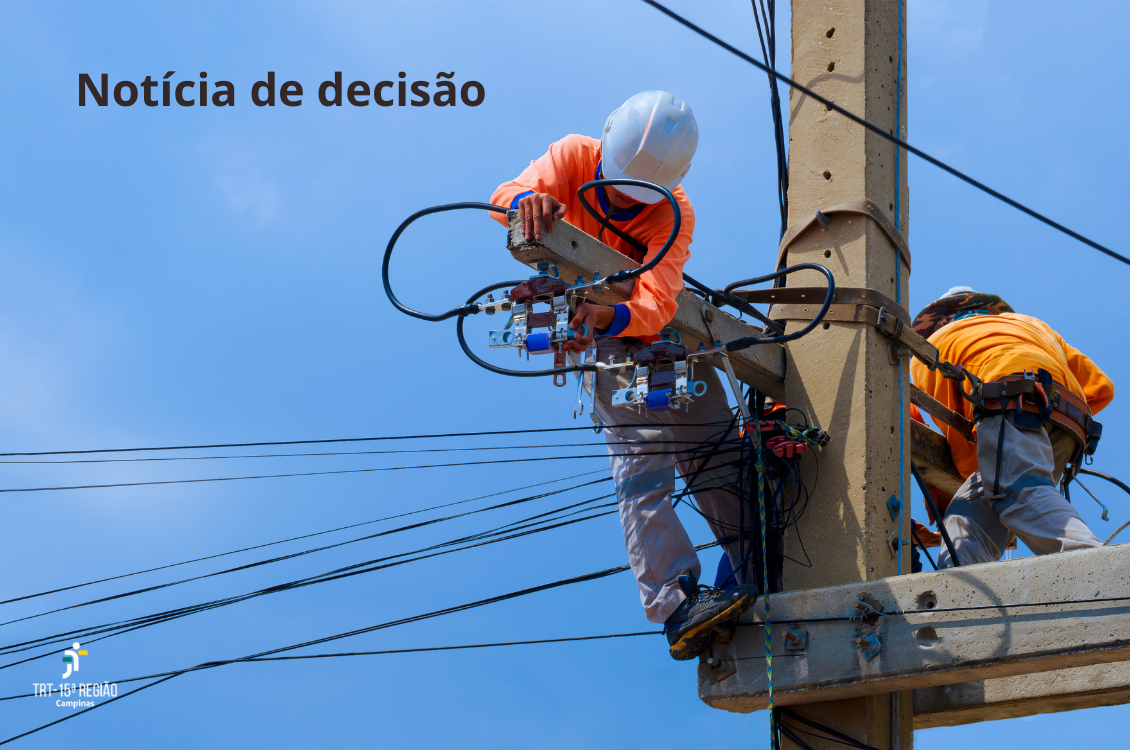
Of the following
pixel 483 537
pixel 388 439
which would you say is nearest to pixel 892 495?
pixel 483 537

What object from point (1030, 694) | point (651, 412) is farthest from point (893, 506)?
point (1030, 694)

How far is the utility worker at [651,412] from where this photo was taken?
15.4 ft

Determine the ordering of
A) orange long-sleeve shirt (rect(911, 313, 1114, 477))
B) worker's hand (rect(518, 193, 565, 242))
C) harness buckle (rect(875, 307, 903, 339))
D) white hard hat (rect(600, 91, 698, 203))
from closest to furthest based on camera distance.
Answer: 1. worker's hand (rect(518, 193, 565, 242))
2. white hard hat (rect(600, 91, 698, 203))
3. harness buckle (rect(875, 307, 903, 339))
4. orange long-sleeve shirt (rect(911, 313, 1114, 477))

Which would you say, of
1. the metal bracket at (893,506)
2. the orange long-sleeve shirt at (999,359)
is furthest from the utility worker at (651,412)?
the orange long-sleeve shirt at (999,359)

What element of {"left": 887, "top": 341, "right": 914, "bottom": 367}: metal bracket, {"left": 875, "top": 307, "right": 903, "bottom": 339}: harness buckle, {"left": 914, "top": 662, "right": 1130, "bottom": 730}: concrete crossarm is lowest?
{"left": 914, "top": 662, "right": 1130, "bottom": 730}: concrete crossarm

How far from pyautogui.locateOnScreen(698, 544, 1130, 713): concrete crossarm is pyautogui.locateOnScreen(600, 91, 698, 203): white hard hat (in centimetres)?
184

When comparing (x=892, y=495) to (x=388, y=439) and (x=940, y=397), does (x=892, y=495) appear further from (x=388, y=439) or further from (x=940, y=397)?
(x=388, y=439)

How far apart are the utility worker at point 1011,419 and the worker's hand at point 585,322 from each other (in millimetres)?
2287

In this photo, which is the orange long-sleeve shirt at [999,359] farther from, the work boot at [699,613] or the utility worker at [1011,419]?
the work boot at [699,613]

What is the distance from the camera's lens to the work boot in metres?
4.63

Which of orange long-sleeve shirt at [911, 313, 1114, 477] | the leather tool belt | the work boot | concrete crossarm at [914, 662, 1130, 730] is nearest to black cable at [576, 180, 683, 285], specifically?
the work boot

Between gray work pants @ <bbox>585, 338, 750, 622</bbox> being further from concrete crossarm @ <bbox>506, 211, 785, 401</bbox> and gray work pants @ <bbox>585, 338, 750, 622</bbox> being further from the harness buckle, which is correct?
the harness buckle

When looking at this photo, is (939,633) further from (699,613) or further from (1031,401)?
(1031,401)

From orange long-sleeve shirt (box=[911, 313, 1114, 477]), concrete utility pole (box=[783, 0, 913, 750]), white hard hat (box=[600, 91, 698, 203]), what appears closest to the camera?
concrete utility pole (box=[783, 0, 913, 750])
